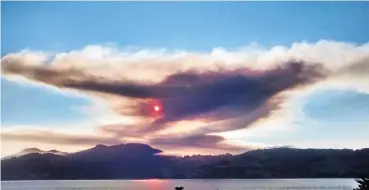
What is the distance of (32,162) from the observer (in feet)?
70.3

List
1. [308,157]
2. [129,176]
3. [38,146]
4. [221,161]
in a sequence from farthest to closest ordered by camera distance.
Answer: [129,176] → [221,161] → [308,157] → [38,146]

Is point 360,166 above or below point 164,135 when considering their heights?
below

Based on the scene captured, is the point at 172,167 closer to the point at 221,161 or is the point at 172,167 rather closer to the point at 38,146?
the point at 221,161

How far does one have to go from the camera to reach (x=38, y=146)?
19.3 m

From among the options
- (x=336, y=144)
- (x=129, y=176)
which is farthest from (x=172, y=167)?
(x=336, y=144)

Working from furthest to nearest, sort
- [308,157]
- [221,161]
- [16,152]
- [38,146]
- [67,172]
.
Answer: [67,172] < [221,161] < [308,157] < [38,146] < [16,152]

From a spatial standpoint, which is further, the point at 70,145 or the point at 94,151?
the point at 94,151

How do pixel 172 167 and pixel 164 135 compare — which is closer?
pixel 164 135

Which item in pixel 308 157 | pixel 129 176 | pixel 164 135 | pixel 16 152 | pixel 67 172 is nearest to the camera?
pixel 16 152

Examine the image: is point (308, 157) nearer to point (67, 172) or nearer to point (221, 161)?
point (221, 161)

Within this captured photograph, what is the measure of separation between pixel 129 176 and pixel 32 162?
5.43 m

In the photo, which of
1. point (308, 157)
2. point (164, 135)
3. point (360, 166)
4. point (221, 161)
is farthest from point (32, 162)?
point (360, 166)

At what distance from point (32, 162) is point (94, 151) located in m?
2.68

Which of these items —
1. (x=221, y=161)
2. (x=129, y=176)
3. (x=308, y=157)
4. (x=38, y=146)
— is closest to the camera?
(x=38, y=146)
